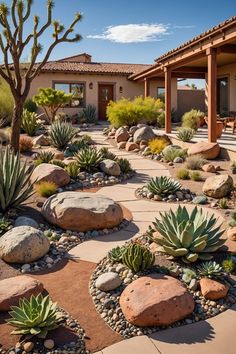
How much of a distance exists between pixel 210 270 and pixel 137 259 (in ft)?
3.08

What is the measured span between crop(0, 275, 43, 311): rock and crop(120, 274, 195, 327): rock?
40.7 inches

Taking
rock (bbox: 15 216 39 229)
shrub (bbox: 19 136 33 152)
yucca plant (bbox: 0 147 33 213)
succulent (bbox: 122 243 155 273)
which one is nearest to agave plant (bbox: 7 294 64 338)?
succulent (bbox: 122 243 155 273)

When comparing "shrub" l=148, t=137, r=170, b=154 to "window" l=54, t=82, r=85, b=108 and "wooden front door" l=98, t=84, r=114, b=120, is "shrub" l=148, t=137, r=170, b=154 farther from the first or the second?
"wooden front door" l=98, t=84, r=114, b=120

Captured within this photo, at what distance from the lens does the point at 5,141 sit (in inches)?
569

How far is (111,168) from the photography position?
10.9 metres

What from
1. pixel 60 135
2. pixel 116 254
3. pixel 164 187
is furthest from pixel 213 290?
pixel 60 135

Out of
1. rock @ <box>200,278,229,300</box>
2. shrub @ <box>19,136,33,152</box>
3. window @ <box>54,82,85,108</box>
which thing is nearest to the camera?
rock @ <box>200,278,229,300</box>

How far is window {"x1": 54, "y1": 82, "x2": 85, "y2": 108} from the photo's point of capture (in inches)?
1027

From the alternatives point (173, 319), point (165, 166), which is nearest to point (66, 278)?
point (173, 319)

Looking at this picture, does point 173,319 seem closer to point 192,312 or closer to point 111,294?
point 192,312

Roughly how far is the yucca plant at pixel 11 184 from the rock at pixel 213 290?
3973 millimetres

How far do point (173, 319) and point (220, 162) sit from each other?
27.4ft

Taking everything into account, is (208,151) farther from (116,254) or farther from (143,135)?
(116,254)

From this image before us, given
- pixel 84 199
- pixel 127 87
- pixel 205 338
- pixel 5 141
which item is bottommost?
pixel 205 338
